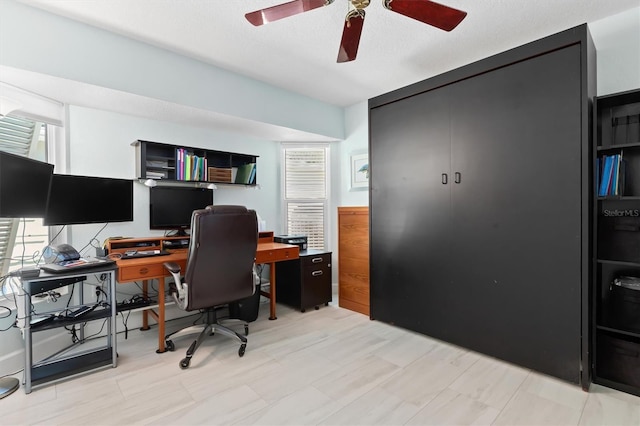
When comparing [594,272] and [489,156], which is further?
[489,156]

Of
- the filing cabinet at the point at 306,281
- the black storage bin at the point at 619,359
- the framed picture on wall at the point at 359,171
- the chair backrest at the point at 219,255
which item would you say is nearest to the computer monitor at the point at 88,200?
the chair backrest at the point at 219,255

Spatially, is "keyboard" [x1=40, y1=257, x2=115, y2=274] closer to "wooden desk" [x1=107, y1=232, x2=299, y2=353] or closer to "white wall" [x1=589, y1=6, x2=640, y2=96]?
"wooden desk" [x1=107, y1=232, x2=299, y2=353]

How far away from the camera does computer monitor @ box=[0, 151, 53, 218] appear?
1.97 meters

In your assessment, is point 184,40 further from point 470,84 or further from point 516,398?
point 516,398

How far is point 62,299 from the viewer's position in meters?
2.69

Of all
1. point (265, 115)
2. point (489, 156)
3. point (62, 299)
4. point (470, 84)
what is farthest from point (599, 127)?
point (62, 299)

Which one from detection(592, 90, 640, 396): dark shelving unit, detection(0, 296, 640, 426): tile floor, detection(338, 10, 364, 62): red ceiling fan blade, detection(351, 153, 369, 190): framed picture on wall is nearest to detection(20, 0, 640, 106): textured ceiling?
detection(338, 10, 364, 62): red ceiling fan blade

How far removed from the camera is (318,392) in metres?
2.00

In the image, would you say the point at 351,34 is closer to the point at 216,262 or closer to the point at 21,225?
the point at 216,262

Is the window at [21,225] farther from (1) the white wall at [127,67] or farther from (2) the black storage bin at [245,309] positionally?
(2) the black storage bin at [245,309]

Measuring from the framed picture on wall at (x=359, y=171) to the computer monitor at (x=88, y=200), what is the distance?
2563 mm

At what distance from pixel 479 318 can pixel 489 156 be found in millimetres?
1290

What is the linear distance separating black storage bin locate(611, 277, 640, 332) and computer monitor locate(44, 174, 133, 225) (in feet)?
12.8

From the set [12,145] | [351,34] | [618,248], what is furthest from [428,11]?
[12,145]
